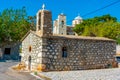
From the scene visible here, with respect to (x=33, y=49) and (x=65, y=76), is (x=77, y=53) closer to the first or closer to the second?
(x=33, y=49)

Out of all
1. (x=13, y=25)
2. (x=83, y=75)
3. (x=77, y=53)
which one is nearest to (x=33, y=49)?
(x=77, y=53)

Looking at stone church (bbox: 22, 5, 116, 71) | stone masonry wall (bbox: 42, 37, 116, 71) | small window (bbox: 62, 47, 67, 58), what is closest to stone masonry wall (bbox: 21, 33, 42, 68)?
stone church (bbox: 22, 5, 116, 71)

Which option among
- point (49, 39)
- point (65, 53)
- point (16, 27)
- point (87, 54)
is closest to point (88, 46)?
point (87, 54)

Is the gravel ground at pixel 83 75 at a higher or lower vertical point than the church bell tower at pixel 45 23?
lower

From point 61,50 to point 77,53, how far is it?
69.8 inches

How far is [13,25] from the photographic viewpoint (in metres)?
41.8

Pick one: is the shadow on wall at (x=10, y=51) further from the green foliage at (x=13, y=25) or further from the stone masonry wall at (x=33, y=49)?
the stone masonry wall at (x=33, y=49)

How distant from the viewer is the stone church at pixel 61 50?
19875 millimetres

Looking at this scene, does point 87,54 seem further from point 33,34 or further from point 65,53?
point 33,34

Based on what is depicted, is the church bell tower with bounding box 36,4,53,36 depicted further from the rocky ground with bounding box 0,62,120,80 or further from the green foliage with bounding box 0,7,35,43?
the green foliage with bounding box 0,7,35,43

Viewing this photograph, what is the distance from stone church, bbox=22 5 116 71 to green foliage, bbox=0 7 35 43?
17.3 meters

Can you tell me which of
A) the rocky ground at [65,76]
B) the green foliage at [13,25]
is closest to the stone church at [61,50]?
the rocky ground at [65,76]

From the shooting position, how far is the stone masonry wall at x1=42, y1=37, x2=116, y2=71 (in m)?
19.9

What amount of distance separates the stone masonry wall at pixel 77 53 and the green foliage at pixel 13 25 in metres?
21.3
